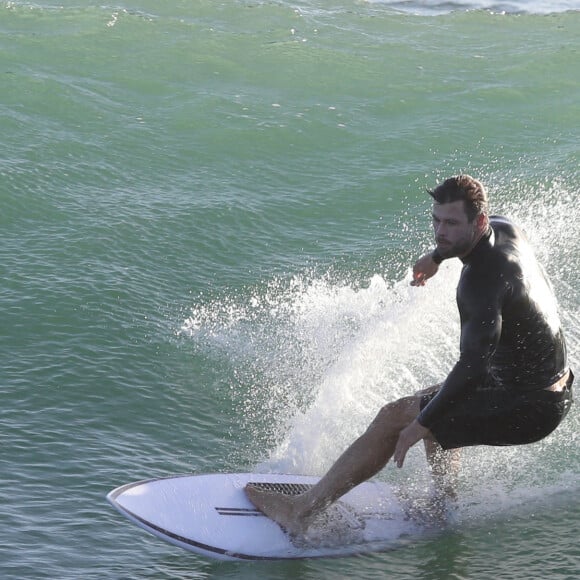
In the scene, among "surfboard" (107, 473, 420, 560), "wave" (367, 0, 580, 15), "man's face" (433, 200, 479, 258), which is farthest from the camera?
"wave" (367, 0, 580, 15)

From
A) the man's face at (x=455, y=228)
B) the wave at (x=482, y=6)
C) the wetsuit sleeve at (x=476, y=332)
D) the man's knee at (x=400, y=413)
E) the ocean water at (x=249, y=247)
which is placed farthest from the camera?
the wave at (x=482, y=6)

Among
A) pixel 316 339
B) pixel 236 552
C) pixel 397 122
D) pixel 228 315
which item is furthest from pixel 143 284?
pixel 397 122

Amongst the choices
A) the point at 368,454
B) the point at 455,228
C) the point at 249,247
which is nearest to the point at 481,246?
the point at 455,228

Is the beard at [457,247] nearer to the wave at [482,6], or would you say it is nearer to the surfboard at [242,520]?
the surfboard at [242,520]

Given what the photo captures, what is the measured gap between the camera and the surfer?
5.54 m

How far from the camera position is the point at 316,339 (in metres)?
9.45

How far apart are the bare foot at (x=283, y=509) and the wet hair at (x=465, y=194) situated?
206 cm

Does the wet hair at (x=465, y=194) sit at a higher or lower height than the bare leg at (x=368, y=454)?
higher

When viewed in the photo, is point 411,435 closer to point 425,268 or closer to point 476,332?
point 476,332

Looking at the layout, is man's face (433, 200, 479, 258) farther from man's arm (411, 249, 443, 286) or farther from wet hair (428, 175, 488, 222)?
man's arm (411, 249, 443, 286)

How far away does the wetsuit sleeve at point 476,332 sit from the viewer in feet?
18.0

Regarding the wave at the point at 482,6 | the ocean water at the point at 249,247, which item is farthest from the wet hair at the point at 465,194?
the wave at the point at 482,6

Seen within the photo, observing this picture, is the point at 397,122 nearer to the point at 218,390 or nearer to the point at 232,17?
the point at 232,17

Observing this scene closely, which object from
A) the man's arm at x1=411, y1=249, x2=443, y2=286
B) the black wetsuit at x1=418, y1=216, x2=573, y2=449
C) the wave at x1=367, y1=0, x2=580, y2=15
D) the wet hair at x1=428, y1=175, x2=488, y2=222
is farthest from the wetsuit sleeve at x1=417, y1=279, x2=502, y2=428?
the wave at x1=367, y1=0, x2=580, y2=15
